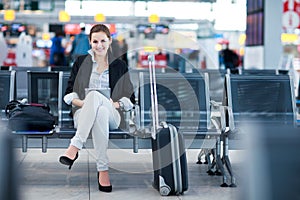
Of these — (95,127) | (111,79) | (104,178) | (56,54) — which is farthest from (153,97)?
(56,54)

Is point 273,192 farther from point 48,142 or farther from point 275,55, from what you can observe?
point 275,55

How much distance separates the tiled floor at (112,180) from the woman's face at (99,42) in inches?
40.2

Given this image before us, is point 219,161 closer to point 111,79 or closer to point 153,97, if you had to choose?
point 153,97

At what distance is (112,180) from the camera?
6676 mm

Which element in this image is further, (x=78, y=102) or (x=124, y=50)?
(x=124, y=50)

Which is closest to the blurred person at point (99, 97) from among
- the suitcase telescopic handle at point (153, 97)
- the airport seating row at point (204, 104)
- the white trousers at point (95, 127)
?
the white trousers at point (95, 127)

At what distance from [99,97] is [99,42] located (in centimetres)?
57

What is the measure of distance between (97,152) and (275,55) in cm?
1023

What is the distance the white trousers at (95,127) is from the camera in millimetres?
5762

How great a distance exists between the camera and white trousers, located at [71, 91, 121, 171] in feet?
18.9

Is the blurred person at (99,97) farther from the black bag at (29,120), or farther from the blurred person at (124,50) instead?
the blurred person at (124,50)

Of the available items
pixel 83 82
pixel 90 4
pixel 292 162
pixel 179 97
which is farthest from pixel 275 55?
pixel 90 4

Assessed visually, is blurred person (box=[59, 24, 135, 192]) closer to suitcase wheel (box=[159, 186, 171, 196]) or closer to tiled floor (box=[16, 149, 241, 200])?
tiled floor (box=[16, 149, 241, 200])

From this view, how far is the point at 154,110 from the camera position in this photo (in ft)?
20.9
